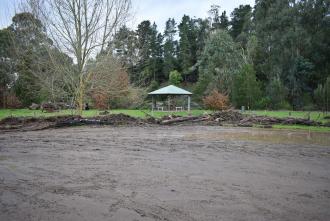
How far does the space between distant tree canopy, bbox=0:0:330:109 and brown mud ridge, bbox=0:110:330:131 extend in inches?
154

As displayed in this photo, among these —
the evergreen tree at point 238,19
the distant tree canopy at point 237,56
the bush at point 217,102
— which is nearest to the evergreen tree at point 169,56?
the distant tree canopy at point 237,56

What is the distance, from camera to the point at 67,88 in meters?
23.3

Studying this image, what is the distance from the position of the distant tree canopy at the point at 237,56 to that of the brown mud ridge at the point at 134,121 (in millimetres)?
3922

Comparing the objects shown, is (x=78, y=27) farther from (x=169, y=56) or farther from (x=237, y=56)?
(x=169, y=56)

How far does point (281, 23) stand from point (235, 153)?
44.4m

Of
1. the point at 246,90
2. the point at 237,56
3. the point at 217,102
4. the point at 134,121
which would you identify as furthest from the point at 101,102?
the point at 237,56

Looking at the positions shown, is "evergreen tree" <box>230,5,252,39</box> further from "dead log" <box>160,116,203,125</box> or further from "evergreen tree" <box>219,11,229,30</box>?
"dead log" <box>160,116,203,125</box>

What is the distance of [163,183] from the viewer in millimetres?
5891

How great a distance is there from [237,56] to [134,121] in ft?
106

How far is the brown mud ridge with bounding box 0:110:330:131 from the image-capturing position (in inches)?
661

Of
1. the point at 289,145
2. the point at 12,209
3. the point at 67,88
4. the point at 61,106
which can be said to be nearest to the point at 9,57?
the point at 61,106

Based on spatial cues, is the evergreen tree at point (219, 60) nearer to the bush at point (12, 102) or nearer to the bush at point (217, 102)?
the bush at point (217, 102)

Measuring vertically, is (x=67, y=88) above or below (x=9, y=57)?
below

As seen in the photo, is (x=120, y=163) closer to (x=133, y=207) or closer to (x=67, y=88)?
(x=133, y=207)
